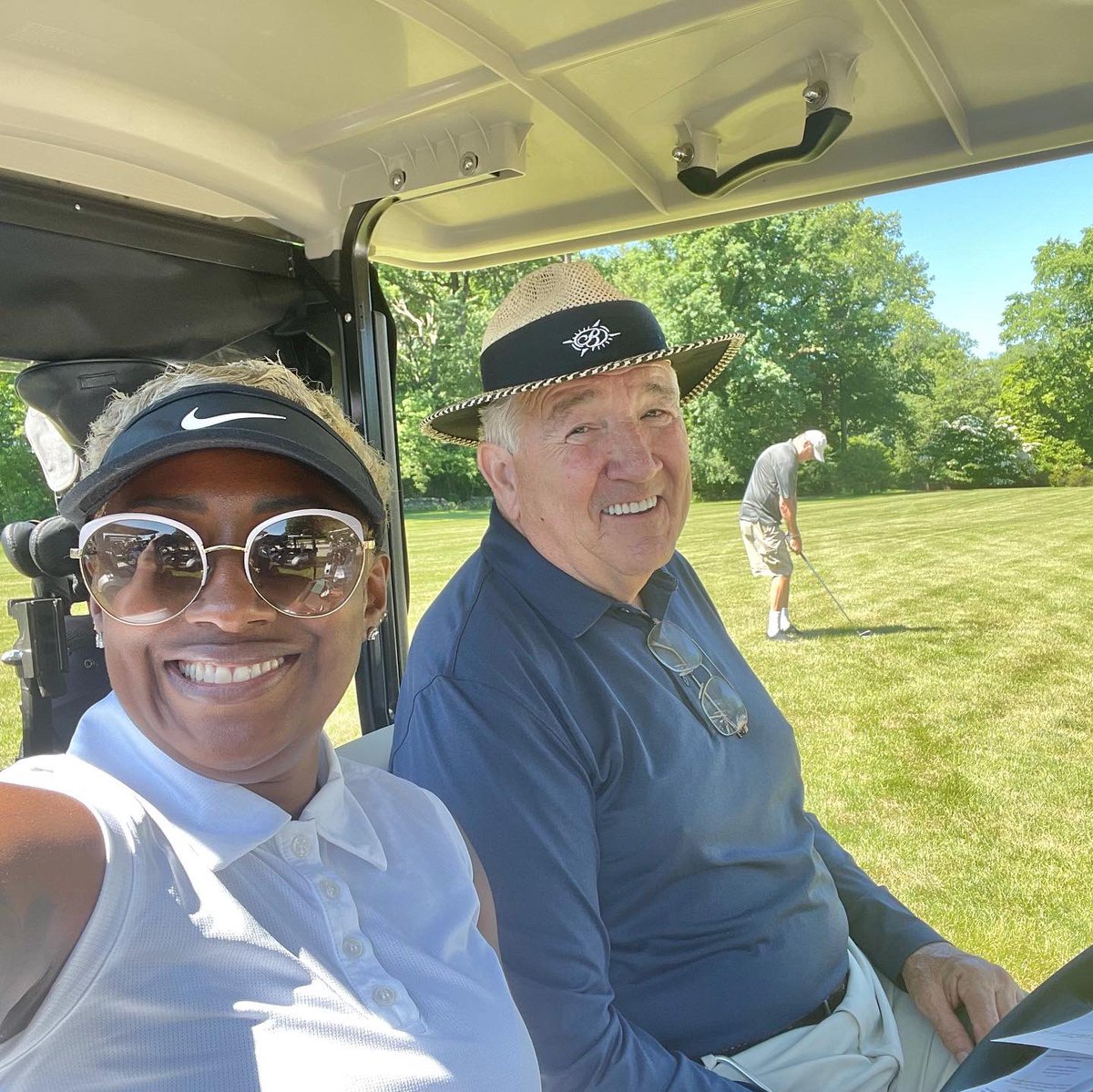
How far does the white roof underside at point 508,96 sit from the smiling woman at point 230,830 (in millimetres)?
554

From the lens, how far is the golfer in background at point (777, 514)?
9789 millimetres

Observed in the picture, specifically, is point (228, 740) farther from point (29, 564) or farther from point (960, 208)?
point (960, 208)

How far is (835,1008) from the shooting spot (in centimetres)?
166

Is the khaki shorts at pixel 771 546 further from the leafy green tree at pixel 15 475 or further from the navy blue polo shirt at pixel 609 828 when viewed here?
the navy blue polo shirt at pixel 609 828

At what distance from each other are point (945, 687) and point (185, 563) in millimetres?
9042

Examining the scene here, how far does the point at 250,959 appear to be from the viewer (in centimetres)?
92

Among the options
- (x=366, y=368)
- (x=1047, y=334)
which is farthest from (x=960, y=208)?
(x=366, y=368)

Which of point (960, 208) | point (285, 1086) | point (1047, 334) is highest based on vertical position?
point (960, 208)

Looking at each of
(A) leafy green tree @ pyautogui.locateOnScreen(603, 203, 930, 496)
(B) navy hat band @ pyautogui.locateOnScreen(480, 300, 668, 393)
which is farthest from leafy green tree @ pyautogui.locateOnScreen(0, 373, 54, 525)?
(A) leafy green tree @ pyautogui.locateOnScreen(603, 203, 930, 496)

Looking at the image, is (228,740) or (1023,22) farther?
(1023,22)

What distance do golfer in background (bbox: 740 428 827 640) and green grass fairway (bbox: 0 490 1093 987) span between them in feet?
0.96

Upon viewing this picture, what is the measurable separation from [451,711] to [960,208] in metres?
14.2

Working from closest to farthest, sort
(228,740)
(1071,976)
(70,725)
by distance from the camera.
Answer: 1. (228,740)
2. (1071,976)
3. (70,725)

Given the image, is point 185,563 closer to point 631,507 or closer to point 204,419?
point 204,419
